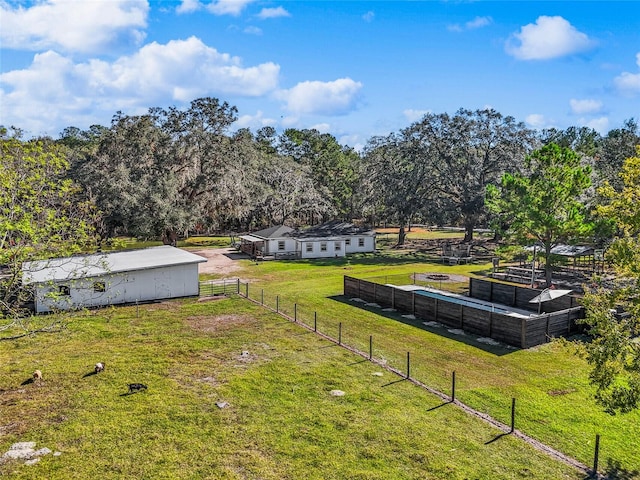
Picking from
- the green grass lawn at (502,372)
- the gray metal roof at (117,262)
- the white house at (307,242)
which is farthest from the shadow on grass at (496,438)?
the white house at (307,242)

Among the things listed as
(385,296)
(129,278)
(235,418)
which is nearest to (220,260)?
(129,278)

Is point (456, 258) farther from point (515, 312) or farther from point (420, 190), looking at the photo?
point (515, 312)

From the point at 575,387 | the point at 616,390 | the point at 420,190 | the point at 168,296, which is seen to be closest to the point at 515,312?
the point at 575,387

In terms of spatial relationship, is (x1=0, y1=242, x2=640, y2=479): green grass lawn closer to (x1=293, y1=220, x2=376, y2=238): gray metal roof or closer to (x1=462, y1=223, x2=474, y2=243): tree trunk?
(x1=293, y1=220, x2=376, y2=238): gray metal roof

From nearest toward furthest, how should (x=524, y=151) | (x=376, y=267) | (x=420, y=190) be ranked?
(x=376, y=267) < (x=524, y=151) < (x=420, y=190)

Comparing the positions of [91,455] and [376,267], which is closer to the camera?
[91,455]

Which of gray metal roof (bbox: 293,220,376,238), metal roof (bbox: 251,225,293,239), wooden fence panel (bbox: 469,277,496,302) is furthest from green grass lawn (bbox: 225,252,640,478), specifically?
gray metal roof (bbox: 293,220,376,238)

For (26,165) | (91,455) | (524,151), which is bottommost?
(91,455)
